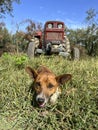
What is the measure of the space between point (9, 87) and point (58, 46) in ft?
21.4

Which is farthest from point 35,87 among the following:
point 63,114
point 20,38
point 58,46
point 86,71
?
point 20,38

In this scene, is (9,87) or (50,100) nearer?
(50,100)

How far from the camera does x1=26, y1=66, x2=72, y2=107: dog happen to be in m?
4.97

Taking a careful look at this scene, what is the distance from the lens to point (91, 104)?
5047 millimetres

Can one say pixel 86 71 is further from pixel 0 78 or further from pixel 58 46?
pixel 58 46

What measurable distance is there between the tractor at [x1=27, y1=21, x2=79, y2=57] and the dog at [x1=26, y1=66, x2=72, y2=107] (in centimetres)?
634

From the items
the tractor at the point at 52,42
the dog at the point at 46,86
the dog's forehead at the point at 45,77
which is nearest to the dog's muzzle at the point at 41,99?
the dog at the point at 46,86

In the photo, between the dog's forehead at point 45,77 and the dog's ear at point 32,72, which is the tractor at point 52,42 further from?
the dog's forehead at point 45,77

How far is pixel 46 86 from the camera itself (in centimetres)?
511

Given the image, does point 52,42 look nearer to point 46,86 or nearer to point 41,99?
point 46,86

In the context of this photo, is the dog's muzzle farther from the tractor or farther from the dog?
the tractor

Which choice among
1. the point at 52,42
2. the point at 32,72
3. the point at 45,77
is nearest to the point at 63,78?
the point at 45,77

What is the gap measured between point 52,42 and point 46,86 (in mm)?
7160

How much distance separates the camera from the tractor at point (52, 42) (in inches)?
467
